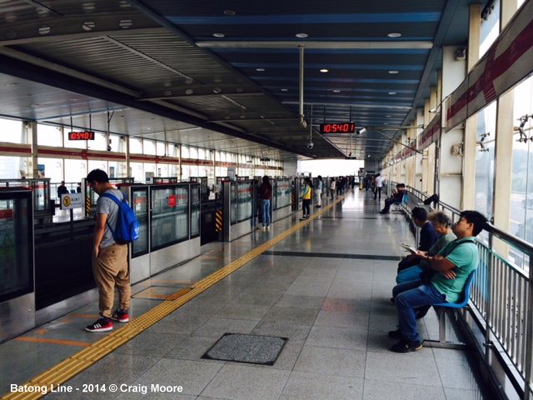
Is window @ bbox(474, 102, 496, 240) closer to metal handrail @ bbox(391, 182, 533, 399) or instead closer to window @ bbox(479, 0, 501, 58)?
window @ bbox(479, 0, 501, 58)

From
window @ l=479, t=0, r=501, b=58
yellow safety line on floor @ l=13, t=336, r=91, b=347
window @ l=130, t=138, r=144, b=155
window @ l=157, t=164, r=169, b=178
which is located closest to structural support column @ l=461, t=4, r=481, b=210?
window @ l=479, t=0, r=501, b=58

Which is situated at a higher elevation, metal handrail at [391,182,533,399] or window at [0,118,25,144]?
window at [0,118,25,144]

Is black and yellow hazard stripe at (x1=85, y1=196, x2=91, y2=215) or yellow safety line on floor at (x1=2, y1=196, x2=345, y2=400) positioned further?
black and yellow hazard stripe at (x1=85, y1=196, x2=91, y2=215)

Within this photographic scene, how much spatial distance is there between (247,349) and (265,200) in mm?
8899

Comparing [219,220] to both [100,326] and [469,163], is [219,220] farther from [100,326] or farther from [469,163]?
[100,326]

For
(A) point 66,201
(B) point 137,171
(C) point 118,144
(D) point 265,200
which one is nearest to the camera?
(A) point 66,201

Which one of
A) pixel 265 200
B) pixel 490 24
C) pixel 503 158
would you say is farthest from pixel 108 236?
pixel 265 200

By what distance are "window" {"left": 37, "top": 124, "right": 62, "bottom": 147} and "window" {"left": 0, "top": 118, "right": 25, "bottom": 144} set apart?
1010 mm

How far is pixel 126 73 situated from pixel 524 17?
1024cm

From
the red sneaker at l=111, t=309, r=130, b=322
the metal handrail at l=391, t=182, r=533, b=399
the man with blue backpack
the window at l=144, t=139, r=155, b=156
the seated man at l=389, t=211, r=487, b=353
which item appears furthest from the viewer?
the window at l=144, t=139, r=155, b=156

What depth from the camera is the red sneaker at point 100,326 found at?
4504 mm

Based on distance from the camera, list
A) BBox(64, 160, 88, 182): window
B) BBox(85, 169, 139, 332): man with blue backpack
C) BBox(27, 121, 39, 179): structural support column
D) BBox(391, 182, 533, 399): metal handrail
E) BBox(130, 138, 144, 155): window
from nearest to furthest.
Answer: BBox(391, 182, 533, 399): metal handrail → BBox(85, 169, 139, 332): man with blue backpack → BBox(27, 121, 39, 179): structural support column → BBox(64, 160, 88, 182): window → BBox(130, 138, 144, 155): window

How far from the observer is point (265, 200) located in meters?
12.9

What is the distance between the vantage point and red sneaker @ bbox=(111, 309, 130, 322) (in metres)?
4.81
